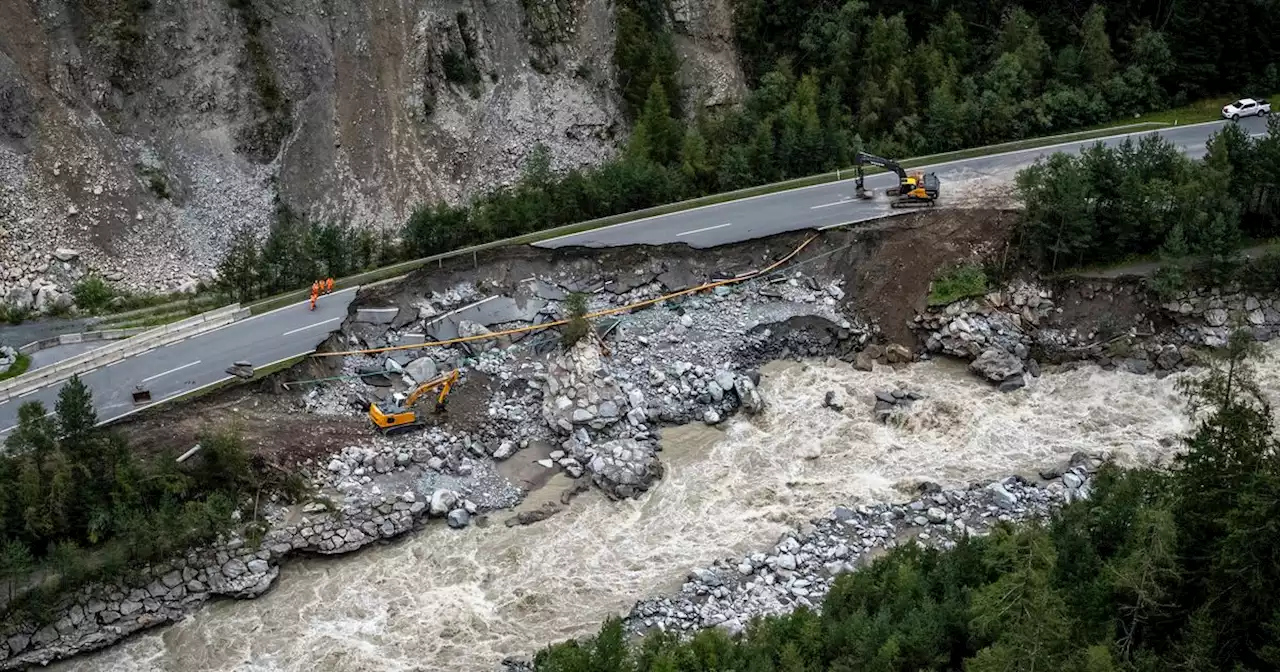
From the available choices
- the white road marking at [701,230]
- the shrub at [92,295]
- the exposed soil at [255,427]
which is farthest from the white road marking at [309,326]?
the white road marking at [701,230]

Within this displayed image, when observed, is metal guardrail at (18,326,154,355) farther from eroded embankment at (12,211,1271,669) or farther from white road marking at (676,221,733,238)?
white road marking at (676,221,733,238)

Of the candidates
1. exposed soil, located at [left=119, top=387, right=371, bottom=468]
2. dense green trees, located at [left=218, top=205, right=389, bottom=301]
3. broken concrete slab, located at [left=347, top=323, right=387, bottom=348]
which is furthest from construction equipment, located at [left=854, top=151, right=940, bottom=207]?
Answer: exposed soil, located at [left=119, top=387, right=371, bottom=468]

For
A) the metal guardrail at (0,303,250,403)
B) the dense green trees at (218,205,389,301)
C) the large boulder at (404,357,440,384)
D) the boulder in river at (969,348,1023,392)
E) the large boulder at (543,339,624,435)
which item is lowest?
the boulder in river at (969,348,1023,392)

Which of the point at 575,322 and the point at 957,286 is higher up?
the point at 575,322

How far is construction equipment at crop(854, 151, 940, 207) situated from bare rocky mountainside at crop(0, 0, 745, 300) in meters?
11.3

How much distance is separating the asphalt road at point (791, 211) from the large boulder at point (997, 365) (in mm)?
7054

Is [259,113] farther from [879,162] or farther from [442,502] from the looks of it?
[879,162]

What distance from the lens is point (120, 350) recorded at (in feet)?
113

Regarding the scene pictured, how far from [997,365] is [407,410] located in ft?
61.4

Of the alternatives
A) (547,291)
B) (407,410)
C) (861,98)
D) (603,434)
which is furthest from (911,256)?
(407,410)

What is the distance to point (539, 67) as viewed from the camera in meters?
49.0

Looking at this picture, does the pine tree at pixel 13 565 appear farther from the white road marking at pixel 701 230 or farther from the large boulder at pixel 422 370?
the white road marking at pixel 701 230

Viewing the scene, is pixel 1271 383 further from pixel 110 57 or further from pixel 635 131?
pixel 110 57

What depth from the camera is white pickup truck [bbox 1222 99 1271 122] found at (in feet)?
145
